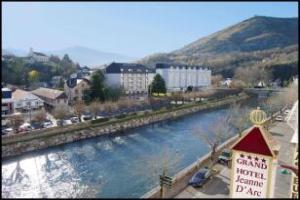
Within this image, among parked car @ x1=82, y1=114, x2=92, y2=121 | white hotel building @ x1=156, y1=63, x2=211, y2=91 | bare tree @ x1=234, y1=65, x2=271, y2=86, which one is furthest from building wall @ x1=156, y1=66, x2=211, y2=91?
parked car @ x1=82, y1=114, x2=92, y2=121

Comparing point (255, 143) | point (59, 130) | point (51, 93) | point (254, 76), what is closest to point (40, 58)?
point (51, 93)

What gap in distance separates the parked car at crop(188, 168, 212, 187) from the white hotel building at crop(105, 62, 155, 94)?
12.2m

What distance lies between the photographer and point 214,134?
10.5 metres

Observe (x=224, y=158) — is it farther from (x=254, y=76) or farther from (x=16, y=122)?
(x=254, y=76)

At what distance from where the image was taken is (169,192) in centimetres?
619

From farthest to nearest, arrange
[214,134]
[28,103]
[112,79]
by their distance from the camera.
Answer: [112,79]
[28,103]
[214,134]

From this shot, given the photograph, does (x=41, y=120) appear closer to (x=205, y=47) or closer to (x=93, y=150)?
(x=93, y=150)

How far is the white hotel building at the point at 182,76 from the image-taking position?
23656 millimetres

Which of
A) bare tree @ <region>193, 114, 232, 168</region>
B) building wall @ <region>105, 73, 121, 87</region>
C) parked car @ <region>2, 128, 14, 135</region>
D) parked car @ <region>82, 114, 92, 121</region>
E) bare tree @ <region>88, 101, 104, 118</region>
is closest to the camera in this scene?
bare tree @ <region>193, 114, 232, 168</region>

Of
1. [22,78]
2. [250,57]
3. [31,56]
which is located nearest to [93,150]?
[22,78]

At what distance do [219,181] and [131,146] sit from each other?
4413 millimetres

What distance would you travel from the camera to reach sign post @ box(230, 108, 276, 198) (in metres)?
1.06

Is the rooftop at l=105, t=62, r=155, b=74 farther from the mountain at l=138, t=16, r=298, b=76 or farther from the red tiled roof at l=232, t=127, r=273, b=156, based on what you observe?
the mountain at l=138, t=16, r=298, b=76

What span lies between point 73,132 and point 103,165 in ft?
11.3
